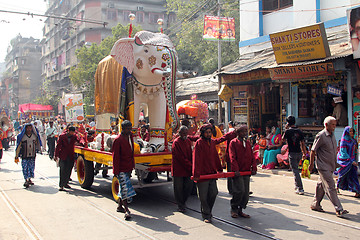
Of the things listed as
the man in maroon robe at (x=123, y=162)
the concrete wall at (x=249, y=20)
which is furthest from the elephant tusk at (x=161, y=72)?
the concrete wall at (x=249, y=20)

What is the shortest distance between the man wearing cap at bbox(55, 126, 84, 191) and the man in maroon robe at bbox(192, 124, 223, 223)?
4.18m

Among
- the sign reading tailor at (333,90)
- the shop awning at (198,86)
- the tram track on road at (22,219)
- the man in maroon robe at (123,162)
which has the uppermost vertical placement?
the shop awning at (198,86)

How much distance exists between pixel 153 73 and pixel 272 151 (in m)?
5.41

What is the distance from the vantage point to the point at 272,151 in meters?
11.2

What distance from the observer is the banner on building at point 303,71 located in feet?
32.9

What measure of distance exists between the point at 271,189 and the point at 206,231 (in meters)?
3.69

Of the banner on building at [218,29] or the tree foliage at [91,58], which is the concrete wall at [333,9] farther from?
the tree foliage at [91,58]

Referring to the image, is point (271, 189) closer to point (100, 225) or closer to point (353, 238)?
point (353, 238)

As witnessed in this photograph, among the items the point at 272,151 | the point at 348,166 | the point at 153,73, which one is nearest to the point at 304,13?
the point at 272,151

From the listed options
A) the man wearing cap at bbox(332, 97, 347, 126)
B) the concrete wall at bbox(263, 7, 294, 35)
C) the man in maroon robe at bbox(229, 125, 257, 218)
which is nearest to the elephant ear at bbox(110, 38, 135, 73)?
the man in maroon robe at bbox(229, 125, 257, 218)

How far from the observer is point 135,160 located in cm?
639

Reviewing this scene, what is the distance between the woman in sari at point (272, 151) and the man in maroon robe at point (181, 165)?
5.59 meters

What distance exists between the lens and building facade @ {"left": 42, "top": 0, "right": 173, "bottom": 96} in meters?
45.8

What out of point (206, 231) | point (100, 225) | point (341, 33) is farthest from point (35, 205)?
point (341, 33)
